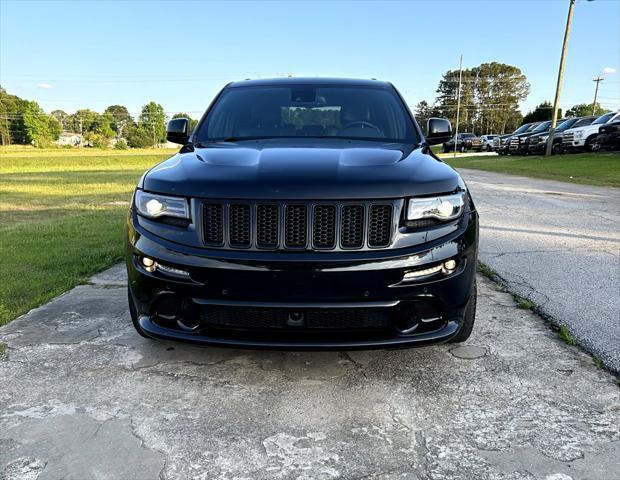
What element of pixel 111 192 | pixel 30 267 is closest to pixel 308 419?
pixel 30 267

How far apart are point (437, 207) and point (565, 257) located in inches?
134

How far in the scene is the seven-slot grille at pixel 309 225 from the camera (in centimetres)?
231

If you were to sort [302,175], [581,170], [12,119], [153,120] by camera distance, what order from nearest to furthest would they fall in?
[302,175], [581,170], [12,119], [153,120]

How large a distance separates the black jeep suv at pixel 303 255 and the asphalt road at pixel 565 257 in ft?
4.19

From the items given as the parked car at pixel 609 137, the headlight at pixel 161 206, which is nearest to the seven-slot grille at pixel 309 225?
the headlight at pixel 161 206

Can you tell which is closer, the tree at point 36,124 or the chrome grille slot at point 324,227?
the chrome grille slot at point 324,227

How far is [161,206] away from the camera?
248 centimetres

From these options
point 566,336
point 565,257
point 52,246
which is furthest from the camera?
point 52,246

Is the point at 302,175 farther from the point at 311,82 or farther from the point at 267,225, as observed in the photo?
the point at 311,82

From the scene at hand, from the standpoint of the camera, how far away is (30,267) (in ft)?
16.2

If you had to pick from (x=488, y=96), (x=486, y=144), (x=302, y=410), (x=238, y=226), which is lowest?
(x=302, y=410)

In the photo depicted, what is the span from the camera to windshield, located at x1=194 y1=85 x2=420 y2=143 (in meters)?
3.54

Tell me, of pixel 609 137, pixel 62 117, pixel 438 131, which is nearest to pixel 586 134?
pixel 609 137

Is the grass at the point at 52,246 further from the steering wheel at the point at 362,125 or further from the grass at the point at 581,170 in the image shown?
the grass at the point at 581,170
